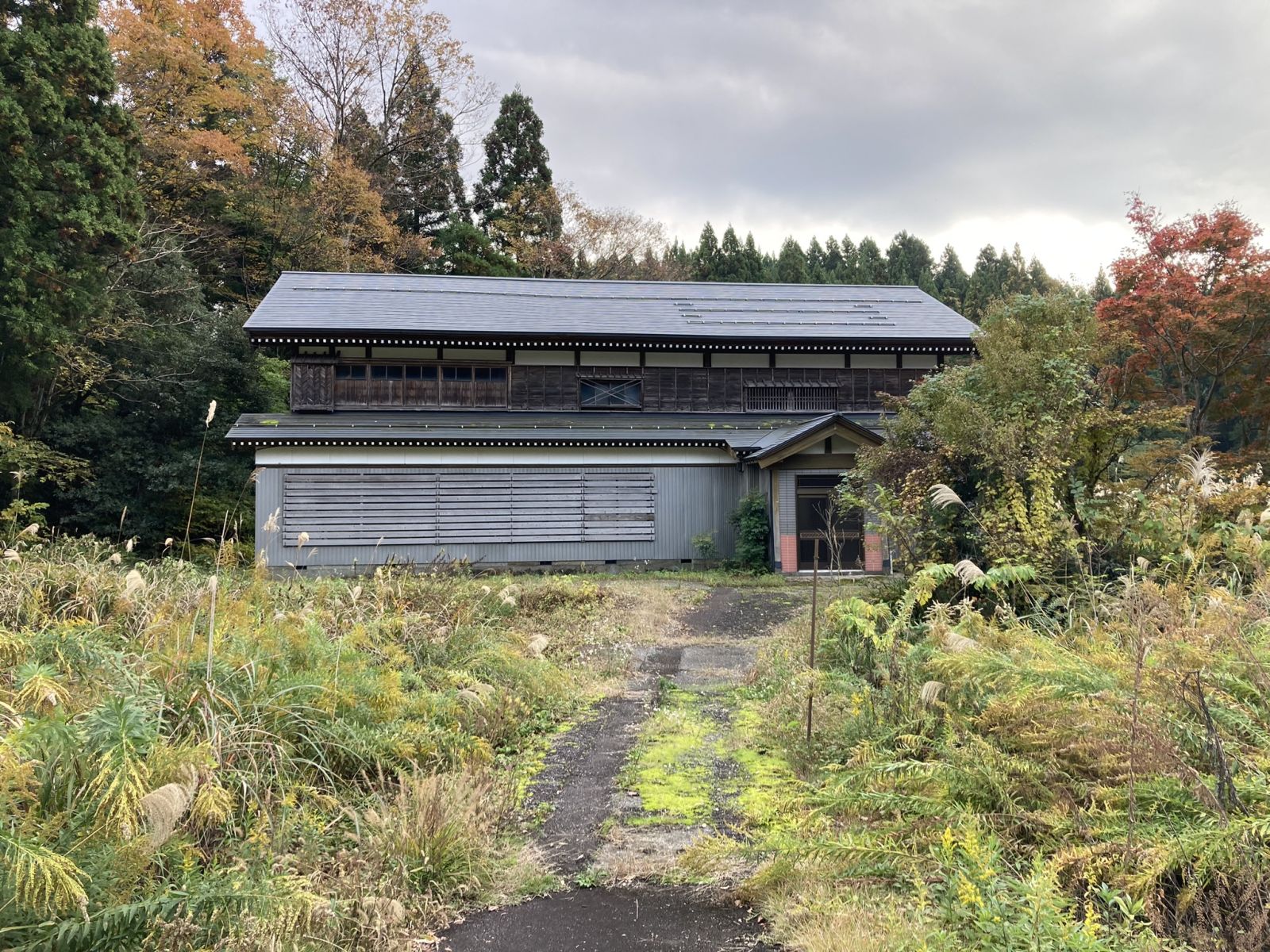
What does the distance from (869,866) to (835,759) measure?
5.35 ft

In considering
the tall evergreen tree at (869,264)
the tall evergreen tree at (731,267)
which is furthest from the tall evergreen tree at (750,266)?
the tall evergreen tree at (869,264)

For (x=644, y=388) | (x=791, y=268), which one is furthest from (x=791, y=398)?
(x=791, y=268)

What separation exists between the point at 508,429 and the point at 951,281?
1844 inches

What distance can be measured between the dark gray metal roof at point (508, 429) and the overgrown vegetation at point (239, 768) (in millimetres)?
9736

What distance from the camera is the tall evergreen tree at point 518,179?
35031mm

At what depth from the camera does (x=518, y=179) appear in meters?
36.5

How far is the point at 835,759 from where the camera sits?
194 inches

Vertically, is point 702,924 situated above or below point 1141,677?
below

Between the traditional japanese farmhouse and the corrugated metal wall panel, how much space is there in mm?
40

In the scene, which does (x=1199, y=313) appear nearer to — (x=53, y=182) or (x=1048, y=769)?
(x=1048, y=769)

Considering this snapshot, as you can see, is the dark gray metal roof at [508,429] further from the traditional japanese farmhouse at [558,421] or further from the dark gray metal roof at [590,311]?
the dark gray metal roof at [590,311]

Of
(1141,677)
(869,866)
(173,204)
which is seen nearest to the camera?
(869,866)

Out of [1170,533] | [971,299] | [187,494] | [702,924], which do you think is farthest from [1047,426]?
[971,299]

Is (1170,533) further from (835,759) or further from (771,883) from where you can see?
(771,883)
